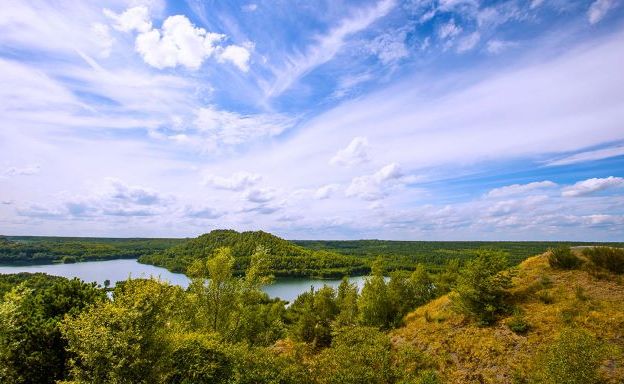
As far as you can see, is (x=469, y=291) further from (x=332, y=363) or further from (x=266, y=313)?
(x=266, y=313)

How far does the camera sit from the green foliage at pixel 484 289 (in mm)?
24938

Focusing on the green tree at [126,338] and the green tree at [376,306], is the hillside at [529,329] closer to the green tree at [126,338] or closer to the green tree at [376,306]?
the green tree at [376,306]

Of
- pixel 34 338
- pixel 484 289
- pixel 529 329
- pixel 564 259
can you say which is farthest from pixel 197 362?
pixel 564 259

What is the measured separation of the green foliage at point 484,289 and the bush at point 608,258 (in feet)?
21.0

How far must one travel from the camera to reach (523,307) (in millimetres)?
24422

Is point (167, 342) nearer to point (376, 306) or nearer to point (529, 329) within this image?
point (529, 329)

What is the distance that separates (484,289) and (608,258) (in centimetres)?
933

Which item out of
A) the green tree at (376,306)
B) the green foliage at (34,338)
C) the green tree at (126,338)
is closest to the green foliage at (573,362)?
the green tree at (126,338)

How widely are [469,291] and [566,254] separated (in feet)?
29.8

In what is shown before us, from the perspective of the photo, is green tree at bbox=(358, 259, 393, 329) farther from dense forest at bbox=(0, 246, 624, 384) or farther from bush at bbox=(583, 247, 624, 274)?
bush at bbox=(583, 247, 624, 274)

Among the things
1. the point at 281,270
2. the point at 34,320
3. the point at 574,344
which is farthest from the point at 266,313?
the point at 281,270

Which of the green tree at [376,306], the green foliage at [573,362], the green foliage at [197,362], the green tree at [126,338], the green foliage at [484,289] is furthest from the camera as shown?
the green tree at [376,306]

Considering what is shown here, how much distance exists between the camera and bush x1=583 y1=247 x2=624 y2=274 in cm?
2558

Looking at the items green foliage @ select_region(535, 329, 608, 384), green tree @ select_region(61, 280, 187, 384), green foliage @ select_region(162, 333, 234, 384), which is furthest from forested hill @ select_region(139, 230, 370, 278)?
green foliage @ select_region(535, 329, 608, 384)
